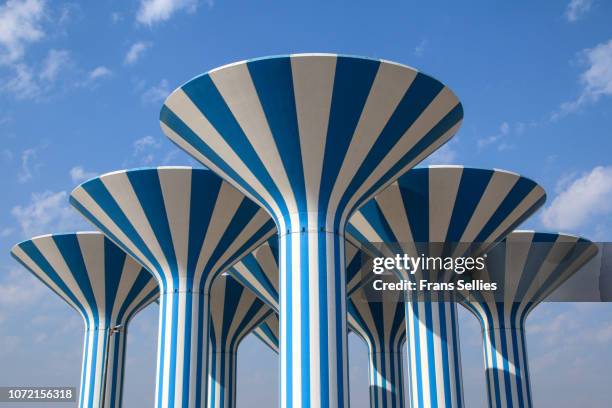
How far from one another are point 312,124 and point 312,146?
413mm

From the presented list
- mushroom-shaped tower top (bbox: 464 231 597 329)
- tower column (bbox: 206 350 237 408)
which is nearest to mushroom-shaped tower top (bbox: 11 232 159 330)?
tower column (bbox: 206 350 237 408)

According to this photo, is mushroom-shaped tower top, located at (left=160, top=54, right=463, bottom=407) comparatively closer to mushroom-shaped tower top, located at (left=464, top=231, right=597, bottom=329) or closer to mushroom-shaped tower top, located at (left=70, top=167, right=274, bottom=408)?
mushroom-shaped tower top, located at (left=70, top=167, right=274, bottom=408)

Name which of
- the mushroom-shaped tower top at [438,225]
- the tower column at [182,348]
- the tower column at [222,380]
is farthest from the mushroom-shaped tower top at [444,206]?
the tower column at [222,380]

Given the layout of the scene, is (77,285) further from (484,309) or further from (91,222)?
(484,309)

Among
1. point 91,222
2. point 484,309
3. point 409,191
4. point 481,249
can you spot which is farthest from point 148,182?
point 484,309

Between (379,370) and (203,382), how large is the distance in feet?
34.4

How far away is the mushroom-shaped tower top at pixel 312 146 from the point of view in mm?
11555

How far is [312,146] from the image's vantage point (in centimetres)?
1219

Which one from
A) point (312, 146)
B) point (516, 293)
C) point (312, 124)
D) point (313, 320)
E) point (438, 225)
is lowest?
point (313, 320)

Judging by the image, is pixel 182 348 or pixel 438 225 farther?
pixel 182 348

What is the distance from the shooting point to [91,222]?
17062 millimetres

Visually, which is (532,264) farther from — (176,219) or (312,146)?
(312,146)

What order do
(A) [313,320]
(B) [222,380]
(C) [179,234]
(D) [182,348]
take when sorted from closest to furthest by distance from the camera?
(A) [313,320] < (D) [182,348] < (C) [179,234] < (B) [222,380]

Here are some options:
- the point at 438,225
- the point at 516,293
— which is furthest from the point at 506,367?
the point at 438,225
